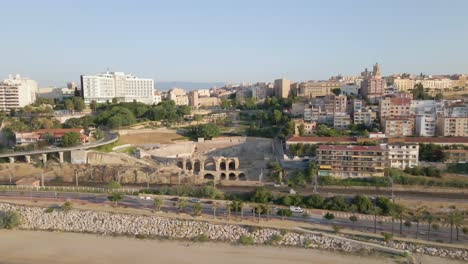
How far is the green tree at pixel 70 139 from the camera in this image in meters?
39.6

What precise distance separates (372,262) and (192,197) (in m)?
13.3

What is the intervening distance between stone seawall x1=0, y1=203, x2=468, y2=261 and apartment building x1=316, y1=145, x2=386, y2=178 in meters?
13.3

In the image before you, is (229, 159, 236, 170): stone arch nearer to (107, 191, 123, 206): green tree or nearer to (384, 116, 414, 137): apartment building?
(107, 191, 123, 206): green tree

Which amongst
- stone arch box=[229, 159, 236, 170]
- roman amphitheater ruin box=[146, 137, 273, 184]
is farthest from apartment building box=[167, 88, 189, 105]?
stone arch box=[229, 159, 236, 170]

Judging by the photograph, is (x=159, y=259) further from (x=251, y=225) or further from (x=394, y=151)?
(x=394, y=151)

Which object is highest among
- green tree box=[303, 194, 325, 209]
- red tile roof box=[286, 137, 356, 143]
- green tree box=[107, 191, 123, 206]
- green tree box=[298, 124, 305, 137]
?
green tree box=[298, 124, 305, 137]

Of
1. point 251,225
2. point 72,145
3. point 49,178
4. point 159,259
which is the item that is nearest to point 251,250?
point 251,225

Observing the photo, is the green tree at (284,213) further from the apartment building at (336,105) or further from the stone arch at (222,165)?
the apartment building at (336,105)

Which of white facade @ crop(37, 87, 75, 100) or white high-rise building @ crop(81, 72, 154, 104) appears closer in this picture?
white high-rise building @ crop(81, 72, 154, 104)

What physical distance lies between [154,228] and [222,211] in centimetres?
434

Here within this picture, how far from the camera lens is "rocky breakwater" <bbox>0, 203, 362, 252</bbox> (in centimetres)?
2002

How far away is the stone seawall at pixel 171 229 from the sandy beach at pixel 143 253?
1.93 feet

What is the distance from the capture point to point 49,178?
116 feet

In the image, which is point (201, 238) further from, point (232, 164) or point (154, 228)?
point (232, 164)
